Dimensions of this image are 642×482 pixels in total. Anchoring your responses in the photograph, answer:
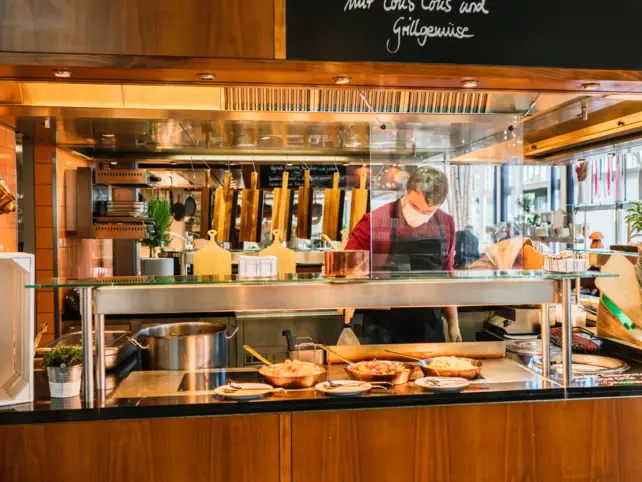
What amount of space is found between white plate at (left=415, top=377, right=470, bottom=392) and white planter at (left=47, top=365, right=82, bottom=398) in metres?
1.25

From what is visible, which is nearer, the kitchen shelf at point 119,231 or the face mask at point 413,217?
the face mask at point 413,217

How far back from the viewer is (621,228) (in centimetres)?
729

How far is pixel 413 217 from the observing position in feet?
9.78

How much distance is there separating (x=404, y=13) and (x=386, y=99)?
783 mm

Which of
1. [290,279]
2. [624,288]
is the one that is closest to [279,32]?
[290,279]

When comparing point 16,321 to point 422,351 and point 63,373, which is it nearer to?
point 63,373

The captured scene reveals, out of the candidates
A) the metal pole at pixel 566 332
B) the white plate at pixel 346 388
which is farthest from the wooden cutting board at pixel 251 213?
the metal pole at pixel 566 332

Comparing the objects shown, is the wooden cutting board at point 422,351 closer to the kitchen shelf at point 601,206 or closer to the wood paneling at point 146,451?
the wood paneling at point 146,451

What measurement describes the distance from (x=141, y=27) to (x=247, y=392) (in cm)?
131

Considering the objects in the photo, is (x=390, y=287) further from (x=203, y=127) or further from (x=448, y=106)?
(x=203, y=127)

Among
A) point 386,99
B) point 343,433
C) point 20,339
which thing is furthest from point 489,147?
point 20,339

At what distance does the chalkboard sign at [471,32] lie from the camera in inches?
79.7

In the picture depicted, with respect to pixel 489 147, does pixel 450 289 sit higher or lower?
lower

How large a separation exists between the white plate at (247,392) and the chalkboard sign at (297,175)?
428cm
